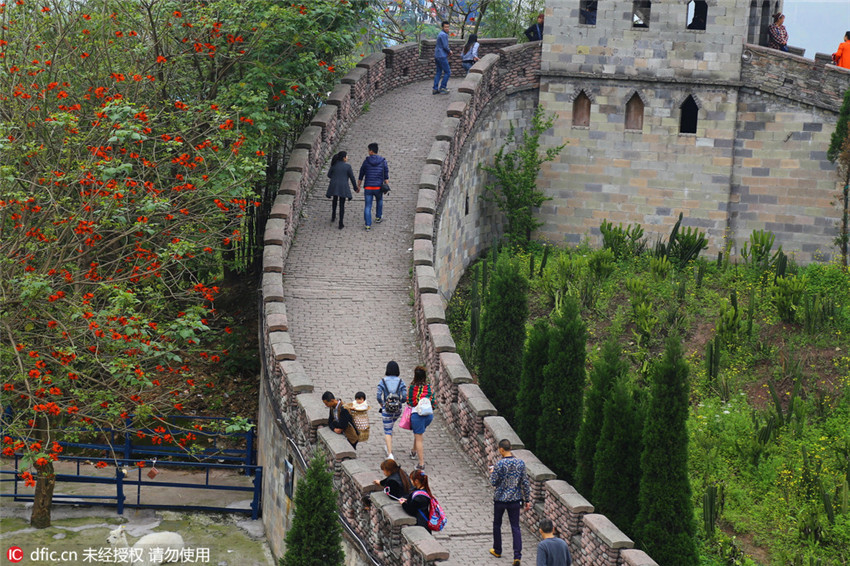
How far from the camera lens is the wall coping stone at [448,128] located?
27.8 metres

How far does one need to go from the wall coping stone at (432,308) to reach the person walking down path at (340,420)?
9.34ft

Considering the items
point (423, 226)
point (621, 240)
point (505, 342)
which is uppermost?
point (423, 226)

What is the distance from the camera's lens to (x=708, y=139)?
103 feet

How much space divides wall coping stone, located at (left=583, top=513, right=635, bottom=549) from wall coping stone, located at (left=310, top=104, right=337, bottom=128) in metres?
12.3

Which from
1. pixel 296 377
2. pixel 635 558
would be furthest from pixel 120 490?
pixel 635 558

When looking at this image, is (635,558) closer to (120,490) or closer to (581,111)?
(120,490)

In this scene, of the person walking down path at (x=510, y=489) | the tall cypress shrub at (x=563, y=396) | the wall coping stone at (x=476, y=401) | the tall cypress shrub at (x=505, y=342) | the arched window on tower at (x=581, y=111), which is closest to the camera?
the person walking down path at (x=510, y=489)

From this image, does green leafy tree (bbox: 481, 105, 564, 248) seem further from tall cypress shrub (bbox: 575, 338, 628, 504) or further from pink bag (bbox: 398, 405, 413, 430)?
pink bag (bbox: 398, 405, 413, 430)

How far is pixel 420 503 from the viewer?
17.9 metres

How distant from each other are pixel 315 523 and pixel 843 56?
18551 millimetres

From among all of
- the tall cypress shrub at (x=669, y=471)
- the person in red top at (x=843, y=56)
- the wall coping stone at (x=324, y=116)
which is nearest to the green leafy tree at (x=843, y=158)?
the person in red top at (x=843, y=56)

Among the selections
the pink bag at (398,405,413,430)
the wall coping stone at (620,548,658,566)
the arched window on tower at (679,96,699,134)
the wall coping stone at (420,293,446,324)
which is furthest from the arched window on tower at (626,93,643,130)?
the wall coping stone at (620,548,658,566)

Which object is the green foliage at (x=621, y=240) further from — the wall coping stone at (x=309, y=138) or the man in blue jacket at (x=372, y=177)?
the wall coping stone at (x=309, y=138)

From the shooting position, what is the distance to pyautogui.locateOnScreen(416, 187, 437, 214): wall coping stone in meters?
25.7
